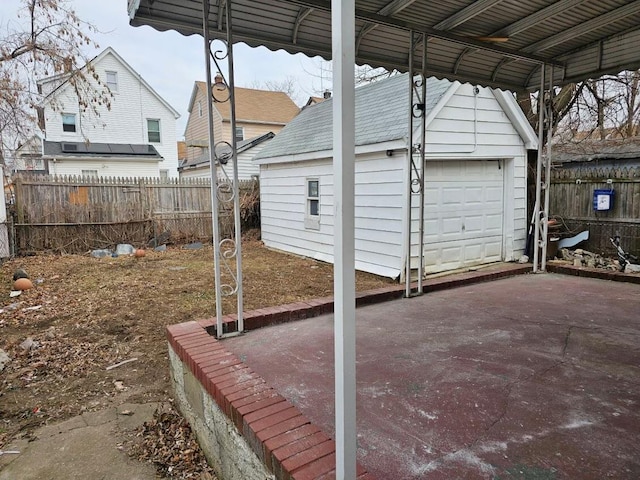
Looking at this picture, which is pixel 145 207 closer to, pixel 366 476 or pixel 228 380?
pixel 228 380

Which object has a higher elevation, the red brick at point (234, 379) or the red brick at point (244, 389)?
the red brick at point (244, 389)

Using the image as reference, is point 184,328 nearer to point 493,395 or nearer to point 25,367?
point 25,367

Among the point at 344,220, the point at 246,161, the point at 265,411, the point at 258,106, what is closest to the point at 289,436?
the point at 265,411

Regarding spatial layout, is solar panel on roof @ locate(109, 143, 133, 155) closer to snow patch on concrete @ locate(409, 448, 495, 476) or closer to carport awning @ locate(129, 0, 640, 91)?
carport awning @ locate(129, 0, 640, 91)

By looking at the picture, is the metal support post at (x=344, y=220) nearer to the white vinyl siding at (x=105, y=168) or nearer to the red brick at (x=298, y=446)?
the red brick at (x=298, y=446)

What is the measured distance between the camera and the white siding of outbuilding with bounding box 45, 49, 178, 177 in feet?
60.5

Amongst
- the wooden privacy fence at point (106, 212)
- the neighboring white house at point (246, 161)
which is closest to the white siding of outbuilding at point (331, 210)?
the wooden privacy fence at point (106, 212)

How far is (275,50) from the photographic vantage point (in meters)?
3.81

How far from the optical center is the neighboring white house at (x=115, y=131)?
695 inches

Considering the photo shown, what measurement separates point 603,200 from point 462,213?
8.41 feet

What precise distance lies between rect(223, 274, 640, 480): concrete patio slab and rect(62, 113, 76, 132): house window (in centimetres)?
1939

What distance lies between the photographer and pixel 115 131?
1969 centimetres

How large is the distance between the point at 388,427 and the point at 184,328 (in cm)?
203

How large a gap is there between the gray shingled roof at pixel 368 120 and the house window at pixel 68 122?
40.6 ft
